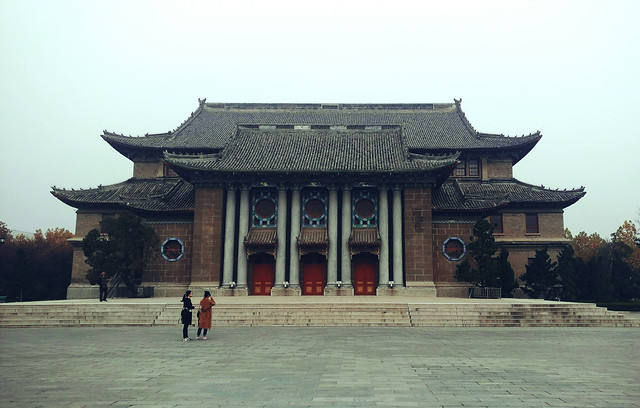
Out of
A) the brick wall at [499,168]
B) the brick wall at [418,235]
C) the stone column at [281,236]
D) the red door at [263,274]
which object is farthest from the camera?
the brick wall at [499,168]

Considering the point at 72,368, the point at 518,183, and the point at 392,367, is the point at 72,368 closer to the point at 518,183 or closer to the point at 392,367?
the point at 392,367

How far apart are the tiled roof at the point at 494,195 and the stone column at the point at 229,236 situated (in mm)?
13520

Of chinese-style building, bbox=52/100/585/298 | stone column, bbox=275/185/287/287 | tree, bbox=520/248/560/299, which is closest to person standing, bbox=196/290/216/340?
chinese-style building, bbox=52/100/585/298

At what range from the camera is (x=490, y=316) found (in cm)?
2077

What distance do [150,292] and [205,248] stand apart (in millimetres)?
4857

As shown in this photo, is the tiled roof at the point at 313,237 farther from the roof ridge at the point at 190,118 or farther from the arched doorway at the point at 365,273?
the roof ridge at the point at 190,118

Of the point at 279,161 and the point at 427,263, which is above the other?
the point at 279,161

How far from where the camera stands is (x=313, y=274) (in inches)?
1251

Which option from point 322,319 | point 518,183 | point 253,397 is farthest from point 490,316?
point 518,183

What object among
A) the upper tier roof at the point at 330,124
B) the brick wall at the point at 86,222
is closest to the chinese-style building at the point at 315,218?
the brick wall at the point at 86,222

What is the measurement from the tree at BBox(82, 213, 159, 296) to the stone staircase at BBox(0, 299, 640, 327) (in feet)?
22.4

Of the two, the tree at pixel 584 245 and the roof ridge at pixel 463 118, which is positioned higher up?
the roof ridge at pixel 463 118

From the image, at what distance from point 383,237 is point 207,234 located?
37.5ft

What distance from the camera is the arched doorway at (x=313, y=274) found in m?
31.6
